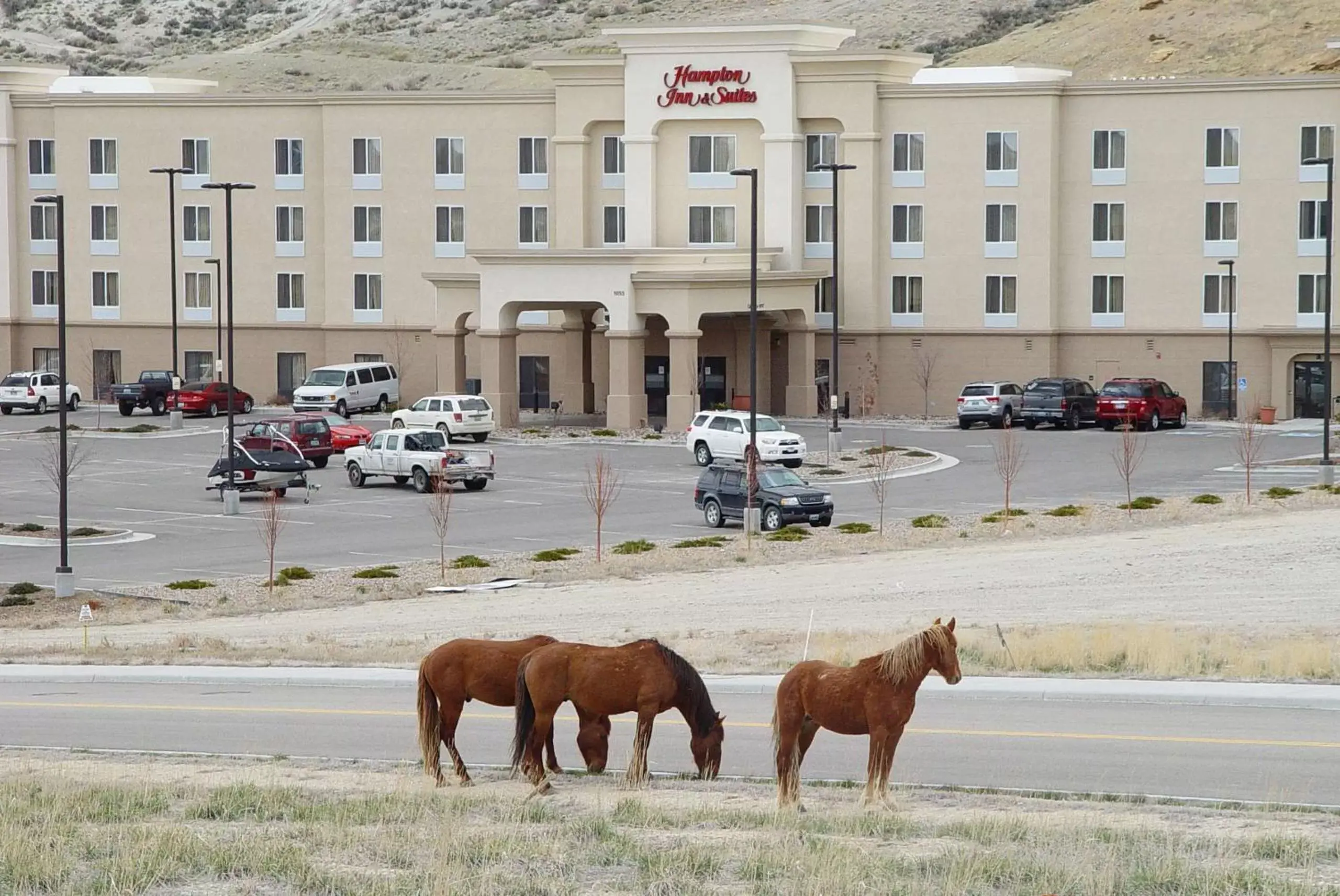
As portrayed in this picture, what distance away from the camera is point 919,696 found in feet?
70.1

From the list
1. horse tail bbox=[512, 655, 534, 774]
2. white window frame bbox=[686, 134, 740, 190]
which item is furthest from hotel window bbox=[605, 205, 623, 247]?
horse tail bbox=[512, 655, 534, 774]

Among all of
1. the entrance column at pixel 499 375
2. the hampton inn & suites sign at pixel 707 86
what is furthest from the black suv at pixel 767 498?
the hampton inn & suites sign at pixel 707 86

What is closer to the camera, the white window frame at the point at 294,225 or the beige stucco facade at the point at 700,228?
the beige stucco facade at the point at 700,228

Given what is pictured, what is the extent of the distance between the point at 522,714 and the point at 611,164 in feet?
207

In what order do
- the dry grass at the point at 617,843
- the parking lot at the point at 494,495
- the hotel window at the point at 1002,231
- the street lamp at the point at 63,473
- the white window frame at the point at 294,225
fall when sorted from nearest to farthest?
the dry grass at the point at 617,843, the street lamp at the point at 63,473, the parking lot at the point at 494,495, the hotel window at the point at 1002,231, the white window frame at the point at 294,225

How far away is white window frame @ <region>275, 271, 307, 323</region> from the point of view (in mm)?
80625

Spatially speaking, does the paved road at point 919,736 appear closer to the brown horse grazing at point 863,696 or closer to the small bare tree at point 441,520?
the brown horse grazing at point 863,696

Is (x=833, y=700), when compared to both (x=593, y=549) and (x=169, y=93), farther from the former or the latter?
(x=169, y=93)

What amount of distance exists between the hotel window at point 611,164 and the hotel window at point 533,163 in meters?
2.15

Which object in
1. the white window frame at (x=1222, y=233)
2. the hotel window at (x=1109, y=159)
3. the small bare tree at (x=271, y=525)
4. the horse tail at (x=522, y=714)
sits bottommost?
the small bare tree at (x=271, y=525)

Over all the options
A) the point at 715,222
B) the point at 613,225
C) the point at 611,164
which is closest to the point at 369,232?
the point at 613,225

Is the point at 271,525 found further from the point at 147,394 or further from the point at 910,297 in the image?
the point at 910,297

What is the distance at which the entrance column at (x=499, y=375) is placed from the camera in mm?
70125

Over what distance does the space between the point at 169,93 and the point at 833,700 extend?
71526 millimetres
